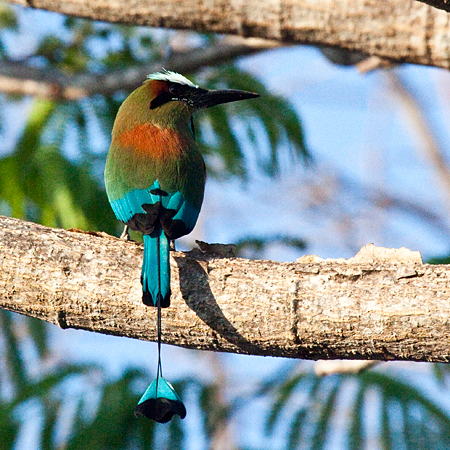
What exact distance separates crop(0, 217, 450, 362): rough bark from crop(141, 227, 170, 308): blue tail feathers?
0.26ft

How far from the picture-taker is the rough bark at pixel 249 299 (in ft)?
8.31

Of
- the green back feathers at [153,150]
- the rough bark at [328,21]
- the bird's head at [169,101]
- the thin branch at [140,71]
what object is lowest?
the green back feathers at [153,150]

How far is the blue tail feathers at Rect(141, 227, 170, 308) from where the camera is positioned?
2.58 meters

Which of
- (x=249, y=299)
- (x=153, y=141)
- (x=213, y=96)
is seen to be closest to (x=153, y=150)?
(x=153, y=141)

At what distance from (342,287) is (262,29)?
1899 mm

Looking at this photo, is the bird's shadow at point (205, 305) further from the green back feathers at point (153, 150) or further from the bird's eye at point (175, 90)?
the bird's eye at point (175, 90)

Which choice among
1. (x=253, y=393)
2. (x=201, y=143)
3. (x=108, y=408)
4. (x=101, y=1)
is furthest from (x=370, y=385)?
(x=101, y=1)

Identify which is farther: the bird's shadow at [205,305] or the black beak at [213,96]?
the black beak at [213,96]

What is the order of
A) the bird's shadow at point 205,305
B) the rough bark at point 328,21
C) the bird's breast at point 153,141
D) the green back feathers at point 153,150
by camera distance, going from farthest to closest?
the rough bark at point 328,21, the bird's breast at point 153,141, the green back feathers at point 153,150, the bird's shadow at point 205,305

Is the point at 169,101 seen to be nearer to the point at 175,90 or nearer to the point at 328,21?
the point at 175,90

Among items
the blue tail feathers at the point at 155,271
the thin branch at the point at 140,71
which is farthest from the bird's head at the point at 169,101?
the blue tail feathers at the point at 155,271

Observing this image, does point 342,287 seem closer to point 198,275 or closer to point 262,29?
point 198,275

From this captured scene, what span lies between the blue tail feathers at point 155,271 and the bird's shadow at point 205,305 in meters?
0.10

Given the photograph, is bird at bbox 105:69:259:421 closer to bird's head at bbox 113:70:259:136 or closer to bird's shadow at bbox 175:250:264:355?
bird's head at bbox 113:70:259:136
